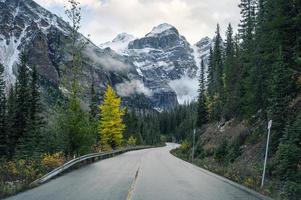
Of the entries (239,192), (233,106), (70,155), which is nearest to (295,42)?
(239,192)

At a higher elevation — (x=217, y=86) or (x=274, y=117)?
(x=217, y=86)

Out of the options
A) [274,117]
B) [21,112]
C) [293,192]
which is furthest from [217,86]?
[293,192]

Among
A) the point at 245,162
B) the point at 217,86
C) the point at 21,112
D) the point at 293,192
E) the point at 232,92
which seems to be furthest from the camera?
the point at 217,86

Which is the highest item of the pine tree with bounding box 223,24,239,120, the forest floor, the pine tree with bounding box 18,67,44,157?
the pine tree with bounding box 223,24,239,120

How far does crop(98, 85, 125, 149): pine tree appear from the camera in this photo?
197 feet

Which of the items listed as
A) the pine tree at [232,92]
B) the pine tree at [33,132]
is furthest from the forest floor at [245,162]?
the pine tree at [33,132]

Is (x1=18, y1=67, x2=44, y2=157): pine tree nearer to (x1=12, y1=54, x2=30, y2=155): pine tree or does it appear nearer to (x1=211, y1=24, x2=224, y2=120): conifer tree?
(x1=12, y1=54, x2=30, y2=155): pine tree

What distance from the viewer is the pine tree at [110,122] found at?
60062 mm

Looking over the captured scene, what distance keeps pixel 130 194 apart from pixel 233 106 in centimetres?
3858

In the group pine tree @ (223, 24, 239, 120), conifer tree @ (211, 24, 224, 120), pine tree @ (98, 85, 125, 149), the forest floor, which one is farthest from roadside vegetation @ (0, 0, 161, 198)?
conifer tree @ (211, 24, 224, 120)

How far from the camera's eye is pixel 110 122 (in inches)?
2350

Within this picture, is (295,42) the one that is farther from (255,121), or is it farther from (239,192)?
(239,192)

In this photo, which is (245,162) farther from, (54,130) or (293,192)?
(293,192)

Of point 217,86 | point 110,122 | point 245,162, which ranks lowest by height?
point 245,162
